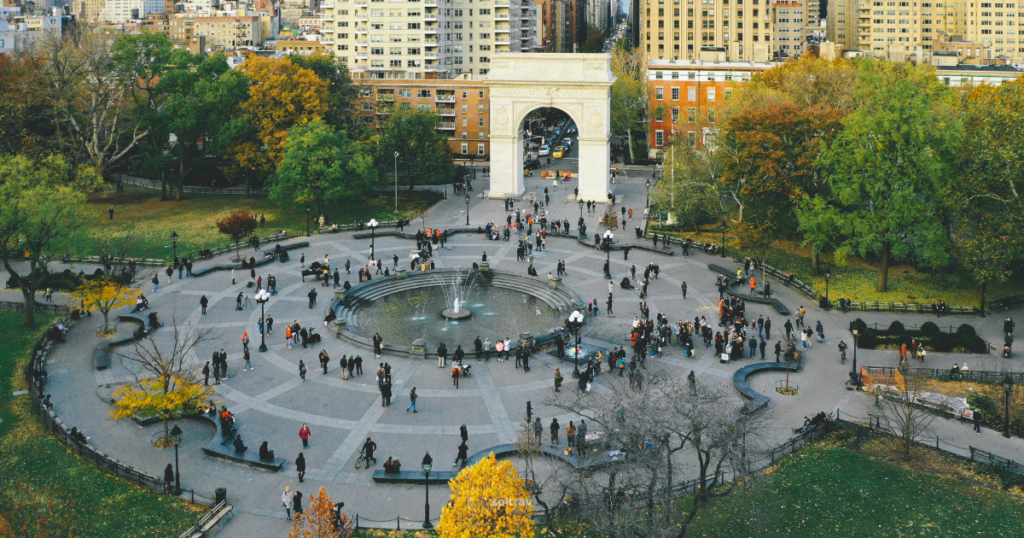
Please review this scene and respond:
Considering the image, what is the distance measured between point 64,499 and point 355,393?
12600 mm

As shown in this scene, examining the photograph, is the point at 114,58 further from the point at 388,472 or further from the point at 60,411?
the point at 388,472

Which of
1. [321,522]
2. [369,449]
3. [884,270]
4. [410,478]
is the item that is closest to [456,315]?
[369,449]

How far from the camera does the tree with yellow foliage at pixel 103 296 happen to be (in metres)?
46.5

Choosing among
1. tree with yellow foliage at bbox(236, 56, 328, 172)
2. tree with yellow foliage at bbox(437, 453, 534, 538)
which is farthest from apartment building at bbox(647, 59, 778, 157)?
tree with yellow foliage at bbox(437, 453, 534, 538)

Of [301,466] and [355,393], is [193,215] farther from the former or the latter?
[301,466]

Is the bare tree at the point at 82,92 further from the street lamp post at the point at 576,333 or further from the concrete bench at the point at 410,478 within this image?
the concrete bench at the point at 410,478

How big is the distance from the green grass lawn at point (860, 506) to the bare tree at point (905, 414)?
140 cm

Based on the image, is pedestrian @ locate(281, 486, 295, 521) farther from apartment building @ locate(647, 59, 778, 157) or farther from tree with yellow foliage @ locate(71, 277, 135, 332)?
apartment building @ locate(647, 59, 778, 157)

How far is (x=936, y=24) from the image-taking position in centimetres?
17175

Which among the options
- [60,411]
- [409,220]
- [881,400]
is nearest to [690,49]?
[409,220]

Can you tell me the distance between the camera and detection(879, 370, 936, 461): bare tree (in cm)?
3353

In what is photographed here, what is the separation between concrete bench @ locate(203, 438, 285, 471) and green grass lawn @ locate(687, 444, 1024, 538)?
48.5 ft

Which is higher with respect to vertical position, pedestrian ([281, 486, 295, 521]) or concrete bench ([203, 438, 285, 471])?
concrete bench ([203, 438, 285, 471])

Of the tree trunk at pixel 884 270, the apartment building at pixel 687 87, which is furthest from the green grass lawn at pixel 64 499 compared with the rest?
the apartment building at pixel 687 87
